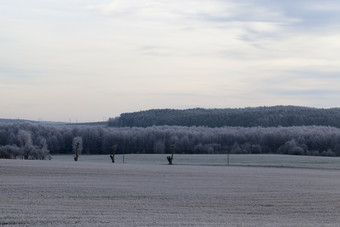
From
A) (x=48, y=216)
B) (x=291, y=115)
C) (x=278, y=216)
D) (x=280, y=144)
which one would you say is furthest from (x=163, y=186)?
(x=291, y=115)

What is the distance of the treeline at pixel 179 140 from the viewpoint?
120688 mm

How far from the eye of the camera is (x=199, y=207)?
29359mm

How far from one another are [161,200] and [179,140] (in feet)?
336

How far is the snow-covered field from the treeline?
73.4m

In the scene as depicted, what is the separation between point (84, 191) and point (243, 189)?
892cm

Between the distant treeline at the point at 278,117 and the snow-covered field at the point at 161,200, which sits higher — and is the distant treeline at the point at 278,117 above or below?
above

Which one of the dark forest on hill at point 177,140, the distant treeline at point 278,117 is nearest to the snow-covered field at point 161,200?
the dark forest on hill at point 177,140

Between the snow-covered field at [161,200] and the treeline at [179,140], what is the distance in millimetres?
73402

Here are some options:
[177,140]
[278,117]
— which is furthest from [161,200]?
[278,117]

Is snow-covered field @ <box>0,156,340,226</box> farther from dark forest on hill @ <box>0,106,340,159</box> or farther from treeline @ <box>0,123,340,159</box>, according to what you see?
treeline @ <box>0,123,340,159</box>

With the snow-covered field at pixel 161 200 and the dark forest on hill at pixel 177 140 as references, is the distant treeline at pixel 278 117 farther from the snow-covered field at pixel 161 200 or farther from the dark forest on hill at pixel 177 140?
the snow-covered field at pixel 161 200

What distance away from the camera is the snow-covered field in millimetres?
24594

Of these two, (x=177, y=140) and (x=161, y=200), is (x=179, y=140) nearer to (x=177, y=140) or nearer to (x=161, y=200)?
(x=177, y=140)

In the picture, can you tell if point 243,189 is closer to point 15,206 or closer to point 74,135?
point 15,206
